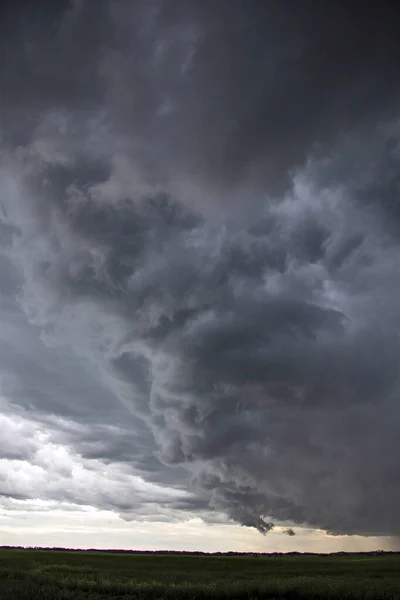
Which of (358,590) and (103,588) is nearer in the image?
(358,590)

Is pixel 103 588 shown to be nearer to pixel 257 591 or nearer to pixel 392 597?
pixel 257 591

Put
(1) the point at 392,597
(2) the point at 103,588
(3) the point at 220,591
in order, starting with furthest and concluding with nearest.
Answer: (2) the point at 103,588, (3) the point at 220,591, (1) the point at 392,597

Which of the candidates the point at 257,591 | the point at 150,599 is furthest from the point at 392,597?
the point at 150,599

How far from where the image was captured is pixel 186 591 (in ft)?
107

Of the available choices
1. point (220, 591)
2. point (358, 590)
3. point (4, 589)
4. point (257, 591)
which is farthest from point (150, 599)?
point (358, 590)

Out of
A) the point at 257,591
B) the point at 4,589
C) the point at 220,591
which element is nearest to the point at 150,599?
the point at 220,591

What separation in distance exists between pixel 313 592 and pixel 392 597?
16.3 feet

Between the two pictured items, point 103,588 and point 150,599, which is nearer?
point 150,599

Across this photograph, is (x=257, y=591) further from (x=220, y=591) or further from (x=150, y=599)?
(x=150, y=599)

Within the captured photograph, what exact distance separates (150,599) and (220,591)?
15.7ft

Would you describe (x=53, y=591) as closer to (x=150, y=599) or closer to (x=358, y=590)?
(x=150, y=599)

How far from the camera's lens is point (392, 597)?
29.9m

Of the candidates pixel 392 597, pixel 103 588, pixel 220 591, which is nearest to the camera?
pixel 392 597

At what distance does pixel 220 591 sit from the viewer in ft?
105
